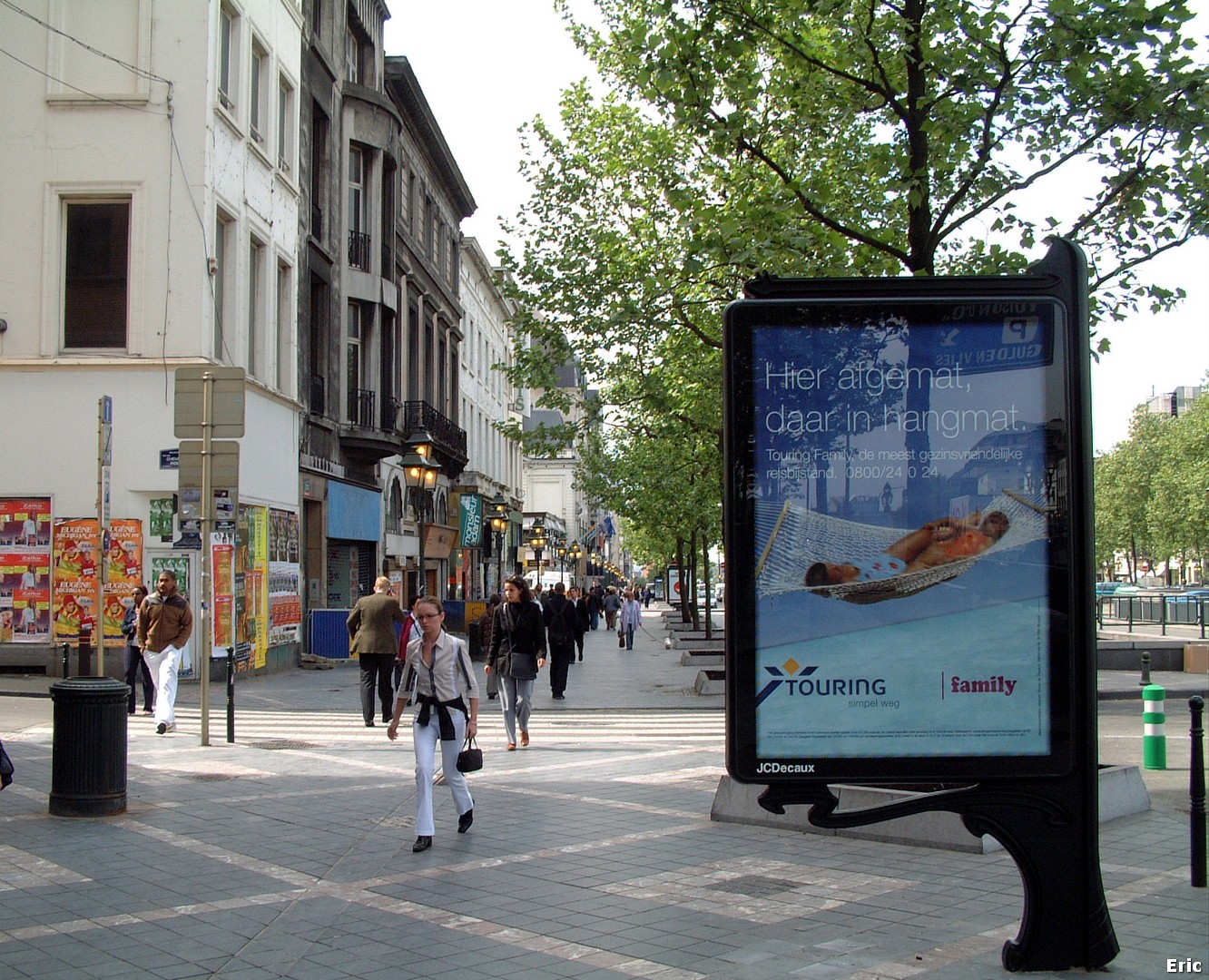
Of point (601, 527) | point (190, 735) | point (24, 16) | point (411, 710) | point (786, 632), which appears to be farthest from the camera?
point (601, 527)

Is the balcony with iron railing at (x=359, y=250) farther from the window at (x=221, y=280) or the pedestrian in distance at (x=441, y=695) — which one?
the pedestrian in distance at (x=441, y=695)

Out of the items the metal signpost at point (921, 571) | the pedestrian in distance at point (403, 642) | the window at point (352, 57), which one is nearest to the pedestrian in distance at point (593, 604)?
the window at point (352, 57)

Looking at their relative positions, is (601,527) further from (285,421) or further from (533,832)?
(533,832)

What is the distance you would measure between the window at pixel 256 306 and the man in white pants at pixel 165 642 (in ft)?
33.6

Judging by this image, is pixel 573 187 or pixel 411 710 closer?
pixel 411 710

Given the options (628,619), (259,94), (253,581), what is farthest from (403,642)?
(628,619)

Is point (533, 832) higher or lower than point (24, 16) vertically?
lower

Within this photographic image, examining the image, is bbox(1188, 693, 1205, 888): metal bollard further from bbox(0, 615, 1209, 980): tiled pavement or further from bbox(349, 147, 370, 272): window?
bbox(349, 147, 370, 272): window

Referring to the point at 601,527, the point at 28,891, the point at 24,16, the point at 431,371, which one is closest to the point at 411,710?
the point at 28,891

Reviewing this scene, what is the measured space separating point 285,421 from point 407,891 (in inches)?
799

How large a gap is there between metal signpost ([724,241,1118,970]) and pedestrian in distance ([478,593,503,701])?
8.79m

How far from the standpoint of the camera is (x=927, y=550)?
5.66 metres

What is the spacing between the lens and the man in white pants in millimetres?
15016

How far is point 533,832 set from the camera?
9359 millimetres
